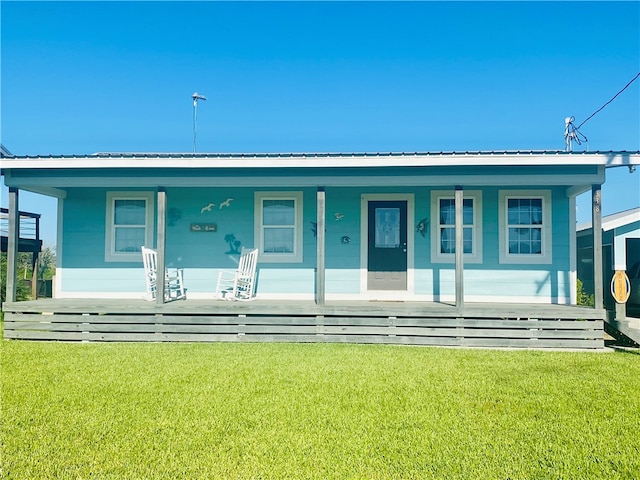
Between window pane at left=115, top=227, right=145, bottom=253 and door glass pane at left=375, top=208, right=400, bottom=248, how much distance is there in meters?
3.97

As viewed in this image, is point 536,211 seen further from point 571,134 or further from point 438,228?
point 571,134

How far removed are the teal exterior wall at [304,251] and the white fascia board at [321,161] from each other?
1.35m

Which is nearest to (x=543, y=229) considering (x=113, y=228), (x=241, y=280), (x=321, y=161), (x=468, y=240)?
(x=468, y=240)

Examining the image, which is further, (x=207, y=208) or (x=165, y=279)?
(x=207, y=208)

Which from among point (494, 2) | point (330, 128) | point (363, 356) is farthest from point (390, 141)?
point (363, 356)

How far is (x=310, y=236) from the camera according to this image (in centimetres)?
759

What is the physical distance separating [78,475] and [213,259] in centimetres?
536

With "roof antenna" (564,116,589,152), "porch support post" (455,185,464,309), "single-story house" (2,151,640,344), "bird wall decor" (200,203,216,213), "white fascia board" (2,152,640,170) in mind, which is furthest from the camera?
"roof antenna" (564,116,589,152)

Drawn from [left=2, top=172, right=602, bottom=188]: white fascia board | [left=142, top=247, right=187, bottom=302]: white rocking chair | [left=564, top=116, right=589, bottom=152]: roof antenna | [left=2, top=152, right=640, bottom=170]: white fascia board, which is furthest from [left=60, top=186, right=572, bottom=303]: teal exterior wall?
[left=564, top=116, right=589, bottom=152]: roof antenna

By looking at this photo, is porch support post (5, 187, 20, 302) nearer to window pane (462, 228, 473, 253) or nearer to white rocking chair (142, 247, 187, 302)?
white rocking chair (142, 247, 187, 302)

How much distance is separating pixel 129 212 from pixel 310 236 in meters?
3.12

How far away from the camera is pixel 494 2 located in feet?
36.5

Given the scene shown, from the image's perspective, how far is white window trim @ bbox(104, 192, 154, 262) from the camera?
7.70 metres

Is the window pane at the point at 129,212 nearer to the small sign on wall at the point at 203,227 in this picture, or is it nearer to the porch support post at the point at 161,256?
the small sign on wall at the point at 203,227
